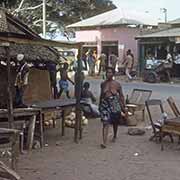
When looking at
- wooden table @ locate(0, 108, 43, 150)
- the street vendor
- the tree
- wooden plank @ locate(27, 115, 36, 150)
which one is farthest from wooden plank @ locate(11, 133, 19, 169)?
the tree

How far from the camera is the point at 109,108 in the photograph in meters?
11.4

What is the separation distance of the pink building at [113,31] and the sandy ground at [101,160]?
2782 centimetres

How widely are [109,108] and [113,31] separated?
29.8m

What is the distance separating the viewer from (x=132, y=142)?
1203 centimetres

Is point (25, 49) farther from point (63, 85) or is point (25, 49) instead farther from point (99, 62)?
point (99, 62)

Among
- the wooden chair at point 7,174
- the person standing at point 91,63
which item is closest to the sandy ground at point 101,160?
the wooden chair at point 7,174

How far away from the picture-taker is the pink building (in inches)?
1582

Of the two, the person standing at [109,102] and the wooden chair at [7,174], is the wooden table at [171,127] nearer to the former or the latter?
the person standing at [109,102]

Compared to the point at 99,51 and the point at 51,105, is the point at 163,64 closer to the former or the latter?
the point at 99,51

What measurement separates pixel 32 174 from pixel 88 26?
3361 centimetres

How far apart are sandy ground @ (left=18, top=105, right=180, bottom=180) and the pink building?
27816 mm

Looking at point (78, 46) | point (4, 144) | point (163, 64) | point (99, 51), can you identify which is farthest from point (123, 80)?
point (4, 144)

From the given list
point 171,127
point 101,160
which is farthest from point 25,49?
point 101,160

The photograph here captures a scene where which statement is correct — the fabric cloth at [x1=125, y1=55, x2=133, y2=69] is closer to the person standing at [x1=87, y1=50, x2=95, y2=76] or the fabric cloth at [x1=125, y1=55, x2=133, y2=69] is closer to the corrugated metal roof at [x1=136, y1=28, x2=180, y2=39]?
the corrugated metal roof at [x1=136, y1=28, x2=180, y2=39]
